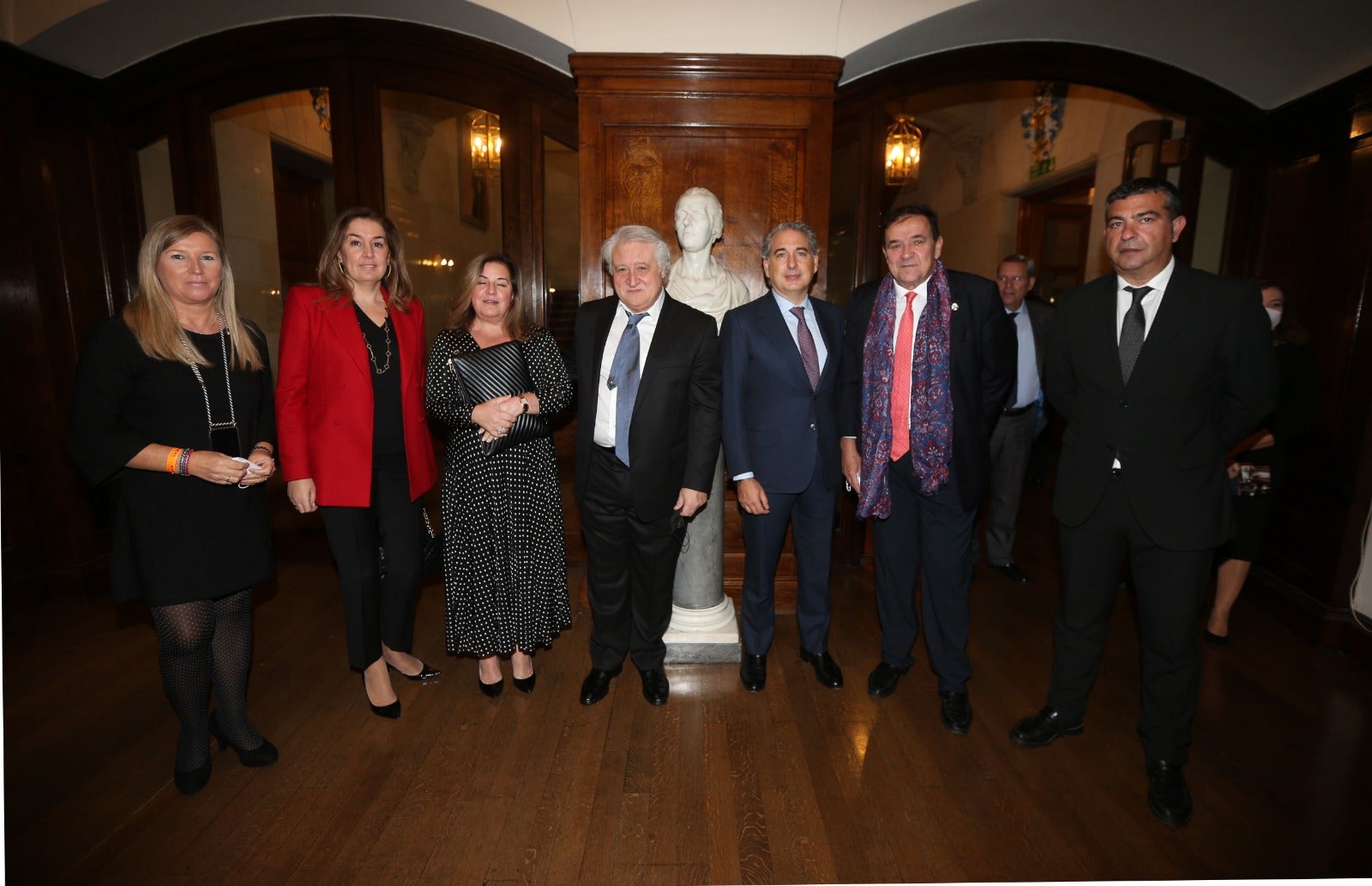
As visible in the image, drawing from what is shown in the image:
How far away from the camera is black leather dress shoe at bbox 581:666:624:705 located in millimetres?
2990

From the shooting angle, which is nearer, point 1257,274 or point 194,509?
point 194,509

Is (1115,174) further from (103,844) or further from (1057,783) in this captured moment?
(103,844)

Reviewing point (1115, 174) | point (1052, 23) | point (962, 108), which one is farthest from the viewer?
point (962, 108)

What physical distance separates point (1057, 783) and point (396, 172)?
544 centimetres

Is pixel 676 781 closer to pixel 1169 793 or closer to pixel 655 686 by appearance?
pixel 655 686

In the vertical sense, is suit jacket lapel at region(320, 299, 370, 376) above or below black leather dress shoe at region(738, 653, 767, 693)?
above

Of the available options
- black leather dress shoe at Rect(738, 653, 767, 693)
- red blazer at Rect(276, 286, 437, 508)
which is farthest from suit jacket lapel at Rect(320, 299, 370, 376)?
black leather dress shoe at Rect(738, 653, 767, 693)

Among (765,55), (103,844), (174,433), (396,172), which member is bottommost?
(103,844)

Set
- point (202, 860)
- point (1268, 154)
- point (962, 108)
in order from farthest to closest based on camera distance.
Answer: point (962, 108)
point (1268, 154)
point (202, 860)

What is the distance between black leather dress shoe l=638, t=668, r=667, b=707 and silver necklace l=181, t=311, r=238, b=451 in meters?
1.85

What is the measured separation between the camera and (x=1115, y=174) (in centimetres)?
600

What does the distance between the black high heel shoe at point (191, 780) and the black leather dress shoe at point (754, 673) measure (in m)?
2.07

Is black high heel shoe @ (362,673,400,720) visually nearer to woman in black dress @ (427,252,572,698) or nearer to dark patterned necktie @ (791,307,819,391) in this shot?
woman in black dress @ (427,252,572,698)

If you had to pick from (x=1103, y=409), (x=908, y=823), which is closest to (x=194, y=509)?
(x=908, y=823)
